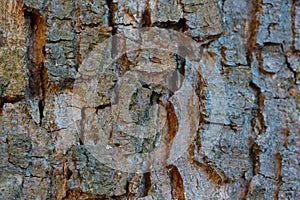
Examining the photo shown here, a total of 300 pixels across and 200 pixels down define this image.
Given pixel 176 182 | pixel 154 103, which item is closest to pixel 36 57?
pixel 154 103

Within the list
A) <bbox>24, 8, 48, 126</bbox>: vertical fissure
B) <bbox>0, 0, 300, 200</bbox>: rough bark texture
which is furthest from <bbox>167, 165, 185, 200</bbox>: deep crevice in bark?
<bbox>24, 8, 48, 126</bbox>: vertical fissure

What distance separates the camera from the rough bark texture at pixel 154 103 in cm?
87

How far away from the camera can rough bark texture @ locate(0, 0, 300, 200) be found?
874 millimetres

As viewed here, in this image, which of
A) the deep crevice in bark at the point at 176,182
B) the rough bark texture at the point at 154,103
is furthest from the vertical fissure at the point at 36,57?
the deep crevice in bark at the point at 176,182

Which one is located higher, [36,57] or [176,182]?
[36,57]

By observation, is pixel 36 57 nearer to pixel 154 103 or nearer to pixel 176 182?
pixel 154 103

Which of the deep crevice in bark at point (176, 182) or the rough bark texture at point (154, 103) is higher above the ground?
the rough bark texture at point (154, 103)

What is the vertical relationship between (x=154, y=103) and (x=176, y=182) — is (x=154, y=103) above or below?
above

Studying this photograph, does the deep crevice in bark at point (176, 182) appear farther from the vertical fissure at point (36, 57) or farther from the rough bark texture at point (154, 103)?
the vertical fissure at point (36, 57)

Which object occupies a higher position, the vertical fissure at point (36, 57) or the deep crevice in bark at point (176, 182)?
the vertical fissure at point (36, 57)

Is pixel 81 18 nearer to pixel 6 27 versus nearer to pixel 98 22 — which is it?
pixel 98 22

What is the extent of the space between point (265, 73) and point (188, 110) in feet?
0.66

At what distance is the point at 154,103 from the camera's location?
0.91 m

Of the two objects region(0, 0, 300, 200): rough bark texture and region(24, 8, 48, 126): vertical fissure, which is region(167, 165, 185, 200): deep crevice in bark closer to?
region(0, 0, 300, 200): rough bark texture
